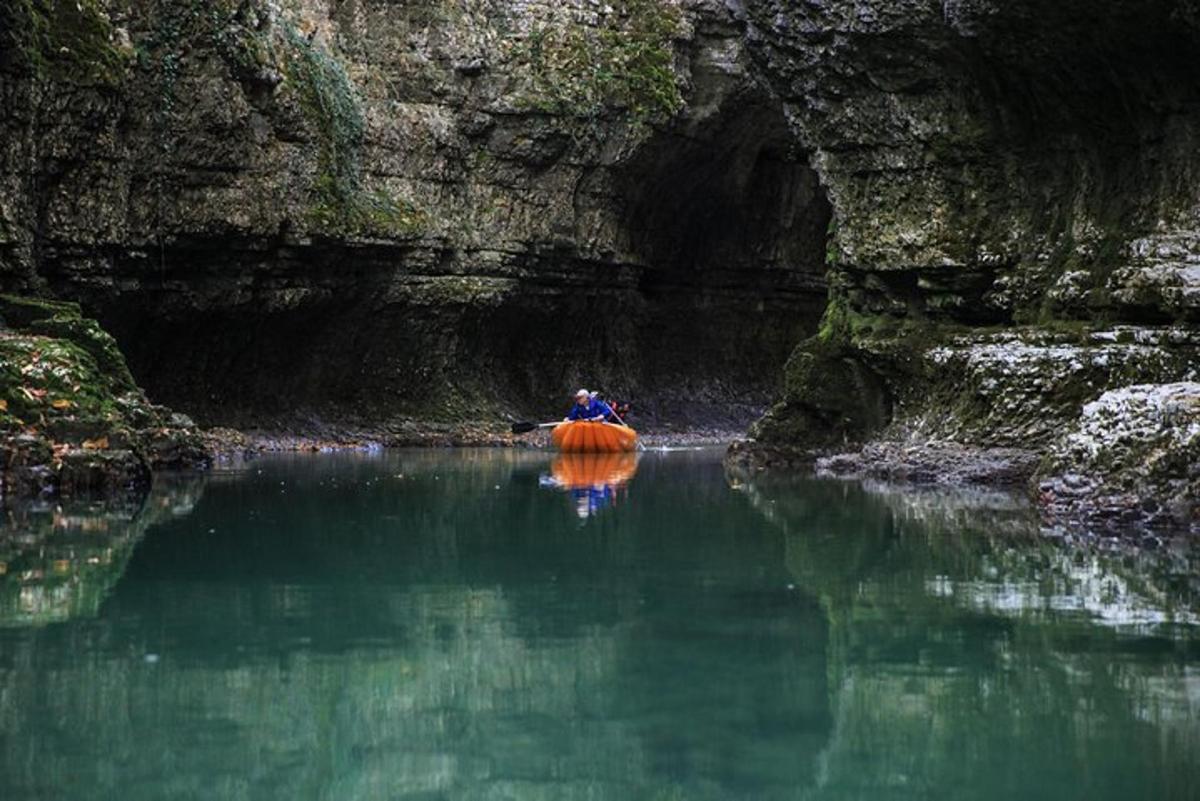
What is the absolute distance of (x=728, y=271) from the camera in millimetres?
39594

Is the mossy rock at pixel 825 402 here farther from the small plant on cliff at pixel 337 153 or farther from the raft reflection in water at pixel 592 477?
the small plant on cliff at pixel 337 153

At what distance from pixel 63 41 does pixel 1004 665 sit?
68.8 feet

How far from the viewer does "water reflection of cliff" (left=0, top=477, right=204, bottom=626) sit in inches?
300

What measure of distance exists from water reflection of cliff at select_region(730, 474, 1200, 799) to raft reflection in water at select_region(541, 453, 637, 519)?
145 inches

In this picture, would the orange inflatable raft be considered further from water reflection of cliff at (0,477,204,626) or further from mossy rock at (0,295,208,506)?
water reflection of cliff at (0,477,204,626)

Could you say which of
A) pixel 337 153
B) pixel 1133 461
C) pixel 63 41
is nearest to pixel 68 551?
pixel 1133 461

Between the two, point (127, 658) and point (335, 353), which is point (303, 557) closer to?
point (127, 658)

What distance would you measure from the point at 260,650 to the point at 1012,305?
48.6 feet

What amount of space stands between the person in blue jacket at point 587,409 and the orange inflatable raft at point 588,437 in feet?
2.43

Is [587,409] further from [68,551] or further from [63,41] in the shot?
[68,551]

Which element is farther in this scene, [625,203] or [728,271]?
[728,271]

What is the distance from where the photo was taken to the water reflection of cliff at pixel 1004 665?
4.56 meters

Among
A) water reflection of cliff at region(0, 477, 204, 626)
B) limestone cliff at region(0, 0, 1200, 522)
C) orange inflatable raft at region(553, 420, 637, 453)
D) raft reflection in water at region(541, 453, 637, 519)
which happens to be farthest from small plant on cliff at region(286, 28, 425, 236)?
water reflection of cliff at region(0, 477, 204, 626)

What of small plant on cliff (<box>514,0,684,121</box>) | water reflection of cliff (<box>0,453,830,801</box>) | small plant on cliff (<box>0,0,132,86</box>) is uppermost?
small plant on cliff (<box>514,0,684,121</box>)
